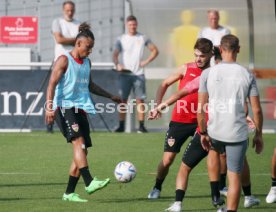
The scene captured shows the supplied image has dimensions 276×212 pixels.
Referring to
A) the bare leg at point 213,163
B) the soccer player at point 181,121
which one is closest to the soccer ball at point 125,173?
the soccer player at point 181,121

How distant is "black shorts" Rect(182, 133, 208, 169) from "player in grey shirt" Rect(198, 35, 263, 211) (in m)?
1.41

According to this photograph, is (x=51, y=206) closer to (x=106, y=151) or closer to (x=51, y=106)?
(x=51, y=106)

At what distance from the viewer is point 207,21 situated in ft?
72.5

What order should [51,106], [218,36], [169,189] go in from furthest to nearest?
[218,36] < [169,189] < [51,106]

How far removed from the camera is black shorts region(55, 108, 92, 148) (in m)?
12.0

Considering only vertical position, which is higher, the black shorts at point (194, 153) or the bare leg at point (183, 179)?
the black shorts at point (194, 153)

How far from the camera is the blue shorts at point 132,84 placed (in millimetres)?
21141

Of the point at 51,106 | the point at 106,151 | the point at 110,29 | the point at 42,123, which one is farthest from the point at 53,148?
the point at 110,29

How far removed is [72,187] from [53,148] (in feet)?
21.0

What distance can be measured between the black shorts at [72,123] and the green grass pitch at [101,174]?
78cm

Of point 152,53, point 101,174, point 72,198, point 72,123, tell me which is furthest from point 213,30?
point 72,198

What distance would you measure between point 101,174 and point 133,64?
22.6ft

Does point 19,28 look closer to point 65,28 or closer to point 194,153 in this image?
point 65,28

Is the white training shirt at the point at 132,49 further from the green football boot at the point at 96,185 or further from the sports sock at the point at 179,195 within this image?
the sports sock at the point at 179,195
